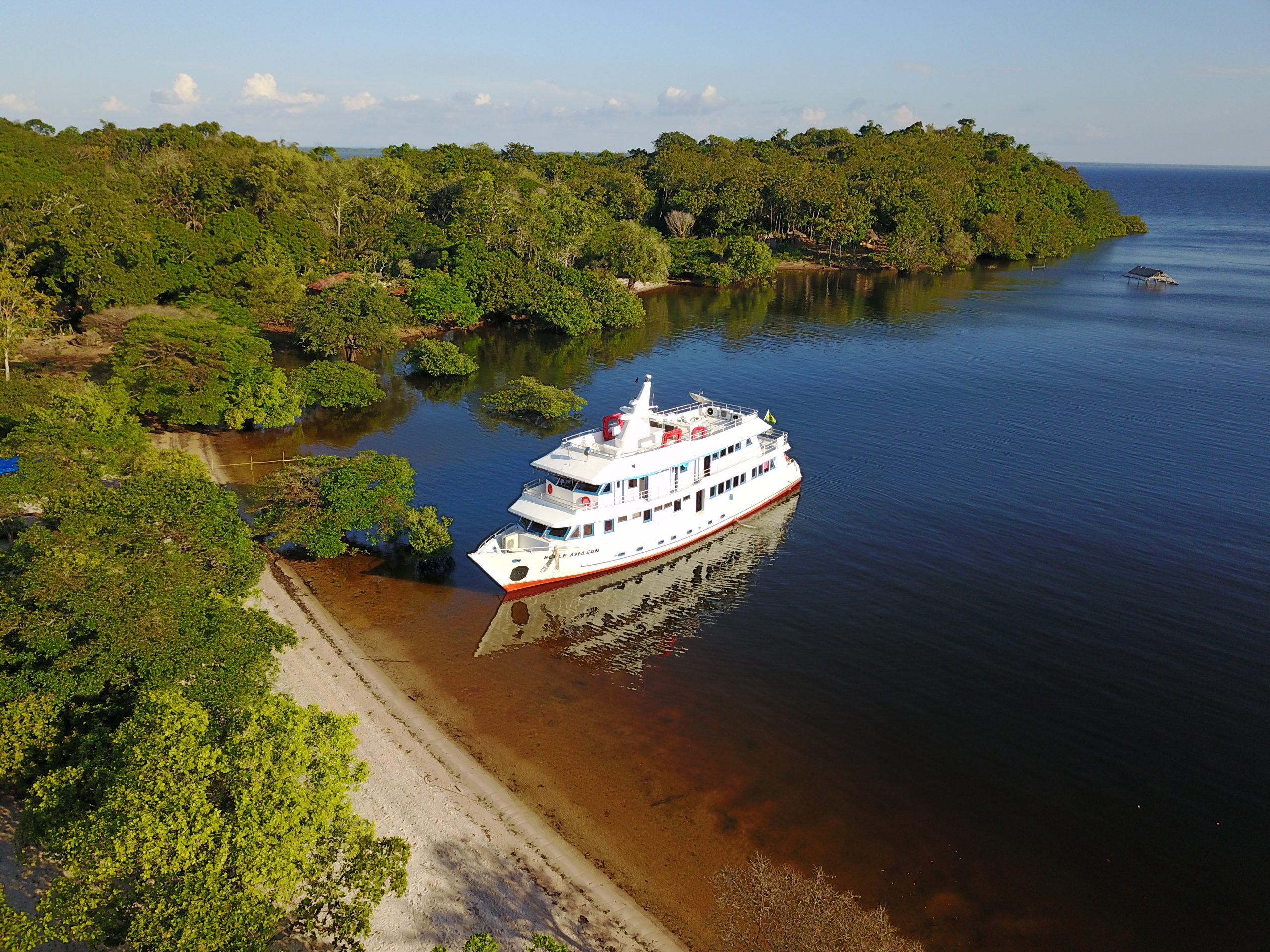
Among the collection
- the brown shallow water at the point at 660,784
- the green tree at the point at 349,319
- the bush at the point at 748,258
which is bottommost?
the brown shallow water at the point at 660,784

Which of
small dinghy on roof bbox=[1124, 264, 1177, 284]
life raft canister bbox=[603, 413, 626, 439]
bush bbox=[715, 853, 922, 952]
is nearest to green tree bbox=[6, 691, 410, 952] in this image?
bush bbox=[715, 853, 922, 952]

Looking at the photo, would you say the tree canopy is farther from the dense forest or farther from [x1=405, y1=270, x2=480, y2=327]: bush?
[x1=405, y1=270, x2=480, y2=327]: bush

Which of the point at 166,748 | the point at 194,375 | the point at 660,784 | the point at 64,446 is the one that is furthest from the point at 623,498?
the point at 194,375

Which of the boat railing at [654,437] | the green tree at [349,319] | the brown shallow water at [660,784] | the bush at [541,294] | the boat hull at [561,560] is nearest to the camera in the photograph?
the brown shallow water at [660,784]

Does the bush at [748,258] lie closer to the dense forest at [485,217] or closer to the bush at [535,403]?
the dense forest at [485,217]

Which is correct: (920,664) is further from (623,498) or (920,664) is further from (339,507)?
(339,507)

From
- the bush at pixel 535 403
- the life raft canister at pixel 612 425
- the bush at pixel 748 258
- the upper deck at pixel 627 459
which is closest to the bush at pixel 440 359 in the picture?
the bush at pixel 535 403

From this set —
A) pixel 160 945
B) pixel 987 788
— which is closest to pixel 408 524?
pixel 160 945
